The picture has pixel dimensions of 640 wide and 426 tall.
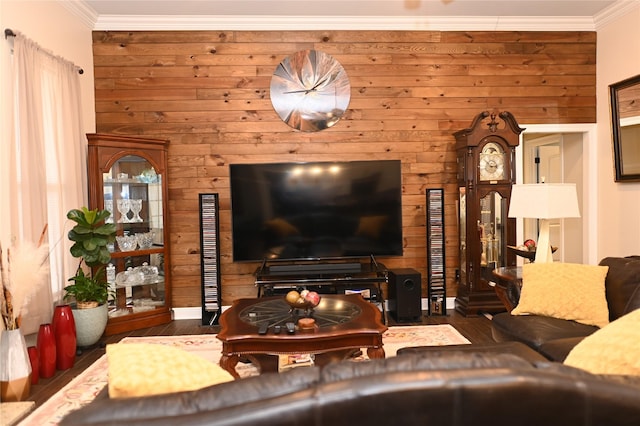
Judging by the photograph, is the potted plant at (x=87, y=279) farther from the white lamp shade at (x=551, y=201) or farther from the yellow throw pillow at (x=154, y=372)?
the white lamp shade at (x=551, y=201)

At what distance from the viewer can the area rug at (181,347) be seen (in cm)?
267

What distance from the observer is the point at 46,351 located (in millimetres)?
3189

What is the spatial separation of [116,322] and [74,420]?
11.3 ft

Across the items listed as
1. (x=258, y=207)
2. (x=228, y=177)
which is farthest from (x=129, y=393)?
(x=228, y=177)

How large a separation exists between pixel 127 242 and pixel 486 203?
11.6 feet

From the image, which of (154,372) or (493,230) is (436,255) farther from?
(154,372)

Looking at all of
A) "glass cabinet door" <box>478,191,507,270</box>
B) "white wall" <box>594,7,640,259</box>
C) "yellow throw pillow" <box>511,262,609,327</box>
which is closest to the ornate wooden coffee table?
"yellow throw pillow" <box>511,262,609,327</box>

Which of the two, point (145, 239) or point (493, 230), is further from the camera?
point (493, 230)

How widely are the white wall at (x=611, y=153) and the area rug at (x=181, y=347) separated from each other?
2.04 meters

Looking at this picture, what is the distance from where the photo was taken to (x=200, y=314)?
476cm

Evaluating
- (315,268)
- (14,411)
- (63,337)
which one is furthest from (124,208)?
(14,411)

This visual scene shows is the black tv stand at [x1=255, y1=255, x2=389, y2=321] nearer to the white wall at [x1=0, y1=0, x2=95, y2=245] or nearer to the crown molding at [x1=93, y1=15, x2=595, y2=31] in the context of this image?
the white wall at [x1=0, y1=0, x2=95, y2=245]

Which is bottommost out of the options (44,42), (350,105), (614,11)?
(350,105)

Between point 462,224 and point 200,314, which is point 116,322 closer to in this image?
point 200,314
